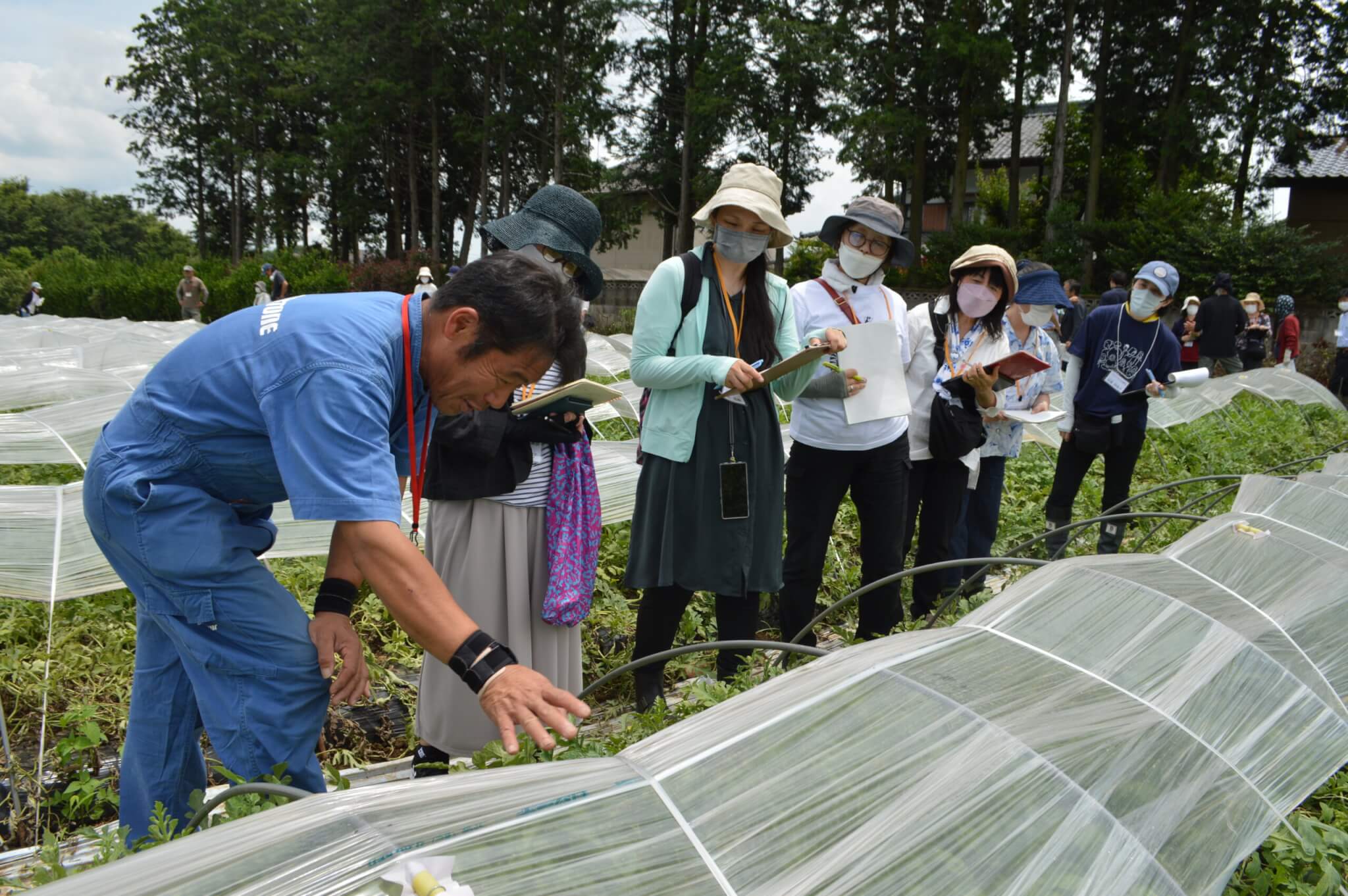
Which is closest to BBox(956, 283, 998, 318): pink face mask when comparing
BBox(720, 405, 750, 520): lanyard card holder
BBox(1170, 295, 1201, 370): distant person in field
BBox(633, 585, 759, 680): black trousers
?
BBox(720, 405, 750, 520): lanyard card holder

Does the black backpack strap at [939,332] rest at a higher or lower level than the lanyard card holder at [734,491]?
higher

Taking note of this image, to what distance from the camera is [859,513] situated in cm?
358

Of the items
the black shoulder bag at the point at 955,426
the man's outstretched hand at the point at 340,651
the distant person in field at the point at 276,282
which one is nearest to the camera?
the man's outstretched hand at the point at 340,651

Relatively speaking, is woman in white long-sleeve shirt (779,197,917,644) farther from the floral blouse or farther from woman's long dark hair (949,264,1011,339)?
the floral blouse

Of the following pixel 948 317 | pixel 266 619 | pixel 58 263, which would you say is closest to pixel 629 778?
pixel 266 619

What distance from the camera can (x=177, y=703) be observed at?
200cm

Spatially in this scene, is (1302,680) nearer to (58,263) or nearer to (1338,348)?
(1338,348)

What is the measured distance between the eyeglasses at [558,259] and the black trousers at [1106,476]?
3.19 meters

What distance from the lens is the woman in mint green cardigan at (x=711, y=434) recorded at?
3.04 metres

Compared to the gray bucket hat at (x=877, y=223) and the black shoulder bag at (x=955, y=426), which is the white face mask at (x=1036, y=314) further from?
the gray bucket hat at (x=877, y=223)

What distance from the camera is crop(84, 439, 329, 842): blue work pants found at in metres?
1.80

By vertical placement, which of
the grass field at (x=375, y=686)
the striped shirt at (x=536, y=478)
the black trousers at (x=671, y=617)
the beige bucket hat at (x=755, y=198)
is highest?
the beige bucket hat at (x=755, y=198)

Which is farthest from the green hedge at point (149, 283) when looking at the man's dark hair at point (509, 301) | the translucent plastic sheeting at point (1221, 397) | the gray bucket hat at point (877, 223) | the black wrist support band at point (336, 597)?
the man's dark hair at point (509, 301)

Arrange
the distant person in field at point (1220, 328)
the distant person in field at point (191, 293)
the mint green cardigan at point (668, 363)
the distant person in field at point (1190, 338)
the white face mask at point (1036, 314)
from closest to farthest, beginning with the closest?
the mint green cardigan at point (668, 363) → the white face mask at point (1036, 314) → the distant person in field at point (1220, 328) → the distant person in field at point (1190, 338) → the distant person in field at point (191, 293)
